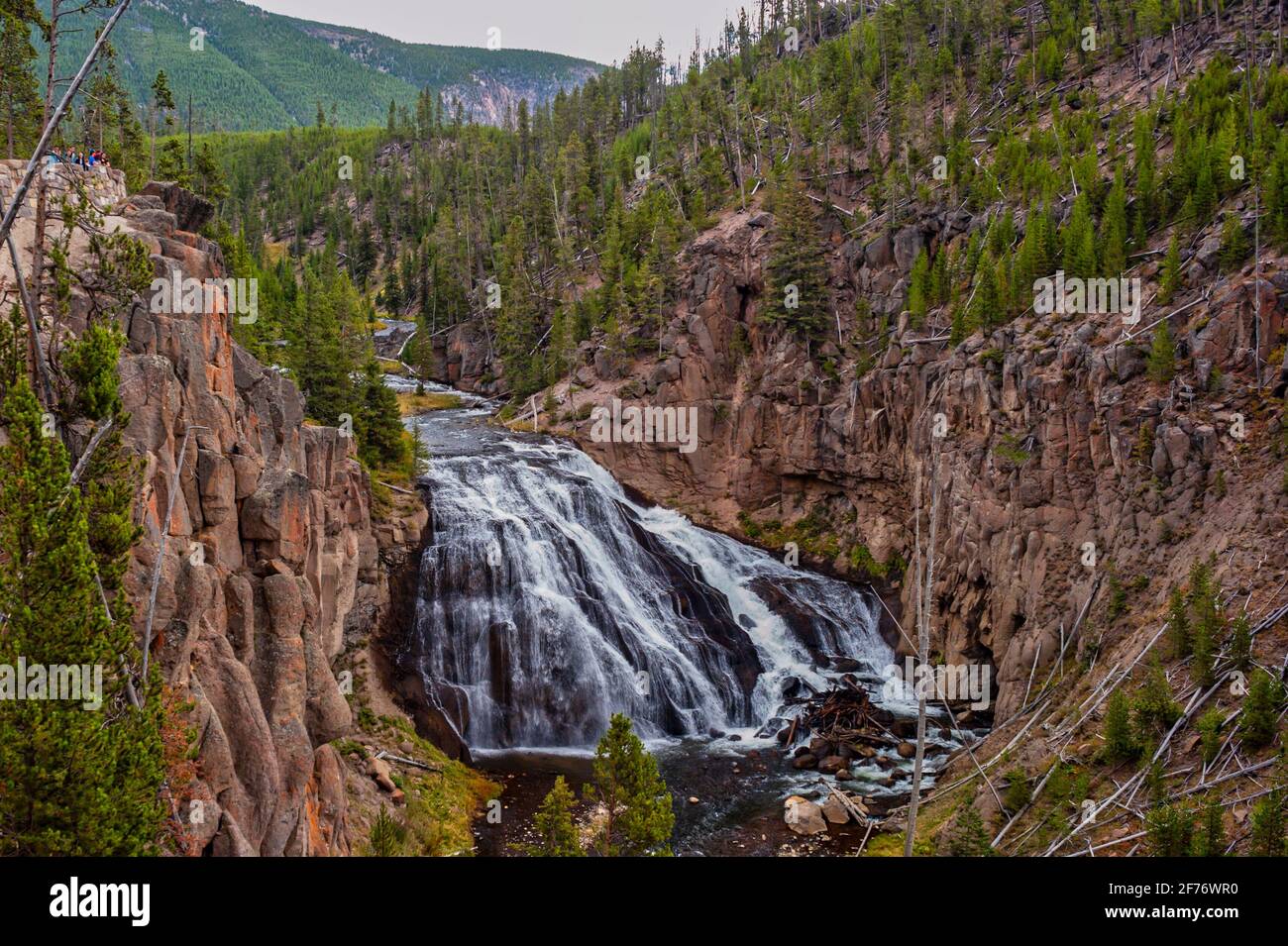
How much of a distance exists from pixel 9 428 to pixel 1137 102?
60.9 metres

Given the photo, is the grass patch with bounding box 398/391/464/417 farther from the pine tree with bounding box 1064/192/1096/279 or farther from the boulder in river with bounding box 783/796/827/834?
the boulder in river with bounding box 783/796/827/834

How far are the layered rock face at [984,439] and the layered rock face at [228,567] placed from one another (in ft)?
52.2

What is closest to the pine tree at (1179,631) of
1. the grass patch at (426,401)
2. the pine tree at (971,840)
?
the pine tree at (971,840)

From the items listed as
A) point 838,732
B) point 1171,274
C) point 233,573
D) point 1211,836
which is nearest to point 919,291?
point 1171,274

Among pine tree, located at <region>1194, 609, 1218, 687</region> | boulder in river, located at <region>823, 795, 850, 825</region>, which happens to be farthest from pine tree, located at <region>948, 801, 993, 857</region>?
pine tree, located at <region>1194, 609, 1218, 687</region>

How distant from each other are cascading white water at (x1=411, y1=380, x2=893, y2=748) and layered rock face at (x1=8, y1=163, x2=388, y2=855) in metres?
8.85

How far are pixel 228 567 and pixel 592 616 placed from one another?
19372mm

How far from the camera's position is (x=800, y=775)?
101ft

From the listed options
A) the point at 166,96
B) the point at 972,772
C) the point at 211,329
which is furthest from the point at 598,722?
the point at 166,96

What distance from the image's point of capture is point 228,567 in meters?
20.4

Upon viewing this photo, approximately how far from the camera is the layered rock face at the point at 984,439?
1159 inches

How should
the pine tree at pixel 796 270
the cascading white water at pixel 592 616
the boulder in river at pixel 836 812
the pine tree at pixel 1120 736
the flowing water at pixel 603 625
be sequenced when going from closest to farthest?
the pine tree at pixel 1120 736
the boulder in river at pixel 836 812
the flowing water at pixel 603 625
the cascading white water at pixel 592 616
the pine tree at pixel 796 270

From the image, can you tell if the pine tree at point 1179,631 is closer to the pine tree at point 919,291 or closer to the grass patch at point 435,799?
the grass patch at point 435,799

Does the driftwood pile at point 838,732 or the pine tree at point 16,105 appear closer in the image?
the driftwood pile at point 838,732
